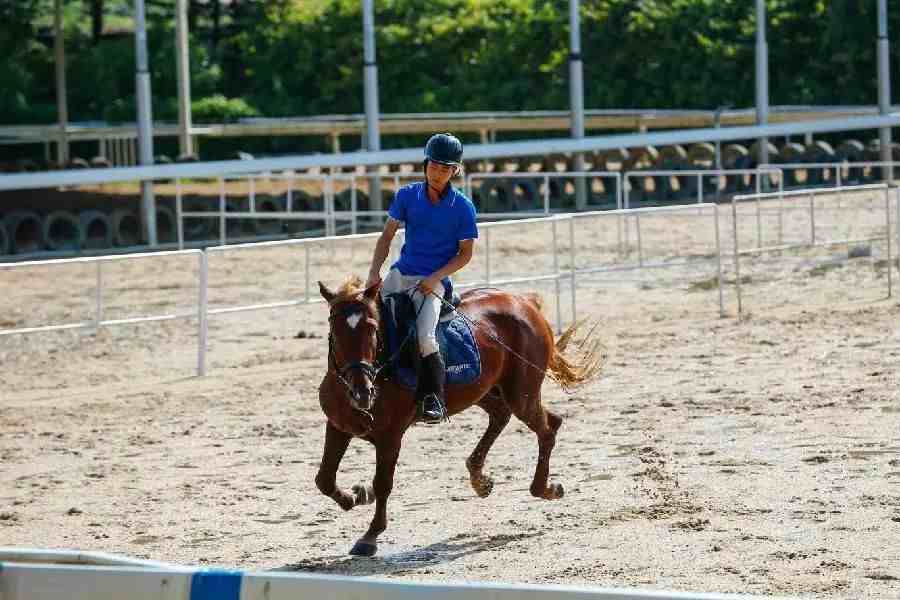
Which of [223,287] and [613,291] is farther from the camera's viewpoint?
[223,287]

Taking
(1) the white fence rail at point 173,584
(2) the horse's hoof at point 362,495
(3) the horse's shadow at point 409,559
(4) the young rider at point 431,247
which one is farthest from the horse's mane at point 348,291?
(1) the white fence rail at point 173,584

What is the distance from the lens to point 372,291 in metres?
8.23

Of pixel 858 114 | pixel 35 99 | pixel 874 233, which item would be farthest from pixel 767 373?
pixel 35 99

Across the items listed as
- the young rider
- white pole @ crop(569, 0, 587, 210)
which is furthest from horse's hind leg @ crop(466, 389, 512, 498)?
white pole @ crop(569, 0, 587, 210)

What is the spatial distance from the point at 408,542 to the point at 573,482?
5.67 ft

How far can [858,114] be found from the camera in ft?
135

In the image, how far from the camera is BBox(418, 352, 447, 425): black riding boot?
8.55 meters

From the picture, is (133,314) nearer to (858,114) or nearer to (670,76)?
(858,114)

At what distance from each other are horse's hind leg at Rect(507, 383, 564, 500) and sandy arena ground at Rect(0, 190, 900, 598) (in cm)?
15

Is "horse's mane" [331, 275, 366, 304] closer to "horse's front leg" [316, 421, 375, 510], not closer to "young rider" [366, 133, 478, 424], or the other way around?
"young rider" [366, 133, 478, 424]

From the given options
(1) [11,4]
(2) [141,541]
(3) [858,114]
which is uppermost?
(1) [11,4]

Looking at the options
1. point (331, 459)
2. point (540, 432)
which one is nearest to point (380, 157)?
point (540, 432)

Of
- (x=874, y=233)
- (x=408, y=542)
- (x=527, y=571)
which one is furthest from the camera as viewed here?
(x=874, y=233)

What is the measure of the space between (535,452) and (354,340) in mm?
3353
